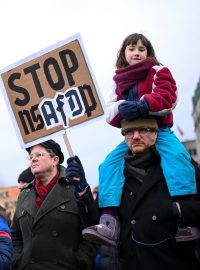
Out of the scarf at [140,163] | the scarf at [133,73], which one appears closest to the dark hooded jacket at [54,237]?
the scarf at [140,163]

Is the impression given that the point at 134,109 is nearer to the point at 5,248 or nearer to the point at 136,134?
the point at 136,134

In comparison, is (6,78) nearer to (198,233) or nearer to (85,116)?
(85,116)

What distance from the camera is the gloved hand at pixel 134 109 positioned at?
3924mm

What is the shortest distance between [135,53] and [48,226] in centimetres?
191

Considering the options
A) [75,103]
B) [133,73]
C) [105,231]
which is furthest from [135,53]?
[105,231]

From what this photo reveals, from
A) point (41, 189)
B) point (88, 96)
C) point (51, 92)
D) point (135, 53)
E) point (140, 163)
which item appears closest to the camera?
point (140, 163)

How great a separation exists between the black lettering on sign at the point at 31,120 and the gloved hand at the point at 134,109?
106 cm

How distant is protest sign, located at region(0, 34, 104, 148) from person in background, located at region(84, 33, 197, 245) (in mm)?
368

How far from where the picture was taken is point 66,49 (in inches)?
190

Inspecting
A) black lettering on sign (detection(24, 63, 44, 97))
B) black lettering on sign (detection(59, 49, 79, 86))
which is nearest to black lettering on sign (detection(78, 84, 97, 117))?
black lettering on sign (detection(59, 49, 79, 86))

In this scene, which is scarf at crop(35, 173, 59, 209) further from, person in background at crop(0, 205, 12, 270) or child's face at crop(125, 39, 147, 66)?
child's face at crop(125, 39, 147, 66)

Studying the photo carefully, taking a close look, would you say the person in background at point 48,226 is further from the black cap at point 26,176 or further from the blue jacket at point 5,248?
the black cap at point 26,176

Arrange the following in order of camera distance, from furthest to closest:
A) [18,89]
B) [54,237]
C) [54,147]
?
[54,147], [54,237], [18,89]

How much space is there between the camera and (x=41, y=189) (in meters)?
5.53
